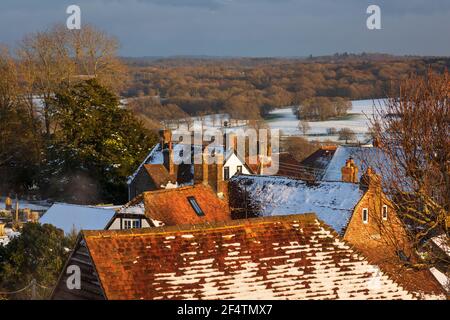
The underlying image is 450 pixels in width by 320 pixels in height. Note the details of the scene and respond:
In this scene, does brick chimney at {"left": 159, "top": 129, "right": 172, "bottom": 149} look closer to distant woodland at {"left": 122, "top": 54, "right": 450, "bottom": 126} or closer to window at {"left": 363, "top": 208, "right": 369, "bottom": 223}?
window at {"left": 363, "top": 208, "right": 369, "bottom": 223}

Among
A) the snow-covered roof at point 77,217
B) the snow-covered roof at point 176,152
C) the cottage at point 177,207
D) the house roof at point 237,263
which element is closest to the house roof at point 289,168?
the snow-covered roof at point 176,152

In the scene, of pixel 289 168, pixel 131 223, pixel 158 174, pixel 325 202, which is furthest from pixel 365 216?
pixel 289 168

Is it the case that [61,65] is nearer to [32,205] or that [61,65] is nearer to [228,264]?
[32,205]

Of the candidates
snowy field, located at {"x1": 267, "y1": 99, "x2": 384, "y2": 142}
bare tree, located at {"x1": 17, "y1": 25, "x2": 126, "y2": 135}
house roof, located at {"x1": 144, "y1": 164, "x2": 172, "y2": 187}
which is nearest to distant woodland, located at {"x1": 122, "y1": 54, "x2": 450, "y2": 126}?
snowy field, located at {"x1": 267, "y1": 99, "x2": 384, "y2": 142}

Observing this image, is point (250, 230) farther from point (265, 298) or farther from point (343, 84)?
point (343, 84)

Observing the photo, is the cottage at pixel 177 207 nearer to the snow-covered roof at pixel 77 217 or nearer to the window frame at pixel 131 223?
the window frame at pixel 131 223
